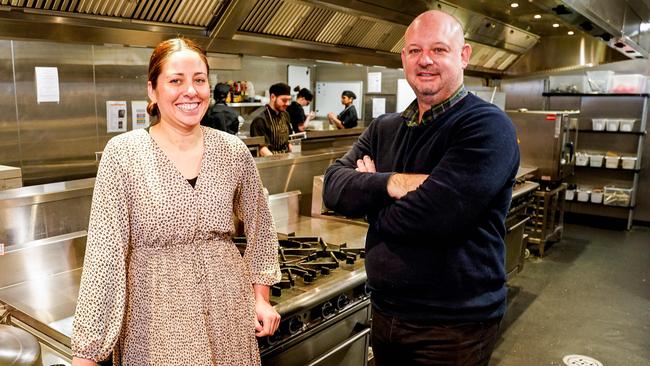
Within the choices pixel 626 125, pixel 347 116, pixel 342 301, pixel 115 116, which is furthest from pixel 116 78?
pixel 626 125

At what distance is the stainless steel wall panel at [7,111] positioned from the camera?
16.4 feet

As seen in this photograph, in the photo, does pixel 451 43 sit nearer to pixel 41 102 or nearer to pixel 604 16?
pixel 604 16

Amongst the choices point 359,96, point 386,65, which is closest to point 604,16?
point 386,65

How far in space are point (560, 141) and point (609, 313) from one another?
2.33 m

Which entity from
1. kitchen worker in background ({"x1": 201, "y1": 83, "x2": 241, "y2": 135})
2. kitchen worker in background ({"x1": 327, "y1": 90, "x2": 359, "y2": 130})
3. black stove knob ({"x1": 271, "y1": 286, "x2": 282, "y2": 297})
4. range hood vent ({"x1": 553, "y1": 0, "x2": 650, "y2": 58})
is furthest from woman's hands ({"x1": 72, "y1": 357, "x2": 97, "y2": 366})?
kitchen worker in background ({"x1": 327, "y1": 90, "x2": 359, "y2": 130})

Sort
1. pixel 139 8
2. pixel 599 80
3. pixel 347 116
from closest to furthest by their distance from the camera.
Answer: pixel 139 8 → pixel 599 80 → pixel 347 116

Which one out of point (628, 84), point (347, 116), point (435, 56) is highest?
point (628, 84)

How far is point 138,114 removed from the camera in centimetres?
595

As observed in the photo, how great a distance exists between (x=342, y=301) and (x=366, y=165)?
0.68 m

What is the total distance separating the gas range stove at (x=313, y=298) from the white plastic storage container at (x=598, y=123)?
20.4 feet

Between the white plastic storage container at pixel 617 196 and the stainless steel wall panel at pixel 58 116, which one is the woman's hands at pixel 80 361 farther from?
the white plastic storage container at pixel 617 196

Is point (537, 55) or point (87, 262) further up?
point (537, 55)

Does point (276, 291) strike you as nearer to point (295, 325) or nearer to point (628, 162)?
point (295, 325)

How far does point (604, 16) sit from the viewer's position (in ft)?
14.1
